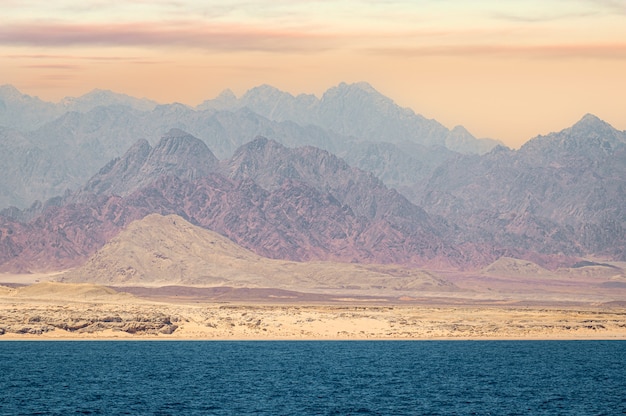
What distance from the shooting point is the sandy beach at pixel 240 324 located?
151 meters

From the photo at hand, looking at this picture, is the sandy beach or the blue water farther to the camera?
the sandy beach

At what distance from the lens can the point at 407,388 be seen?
350ft

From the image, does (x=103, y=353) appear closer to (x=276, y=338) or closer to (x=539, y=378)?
(x=276, y=338)

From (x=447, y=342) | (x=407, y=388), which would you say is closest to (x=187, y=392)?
(x=407, y=388)

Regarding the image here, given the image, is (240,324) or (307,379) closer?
(307,379)

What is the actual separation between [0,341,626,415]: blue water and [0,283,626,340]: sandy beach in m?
2.43

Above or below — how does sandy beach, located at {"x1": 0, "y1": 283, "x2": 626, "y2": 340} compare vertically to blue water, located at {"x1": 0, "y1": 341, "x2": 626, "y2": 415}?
above

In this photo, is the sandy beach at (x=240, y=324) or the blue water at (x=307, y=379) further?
the sandy beach at (x=240, y=324)

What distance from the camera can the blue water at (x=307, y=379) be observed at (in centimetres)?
9181

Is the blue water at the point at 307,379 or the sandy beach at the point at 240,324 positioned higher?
the sandy beach at the point at 240,324

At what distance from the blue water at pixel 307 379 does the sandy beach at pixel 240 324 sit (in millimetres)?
2427

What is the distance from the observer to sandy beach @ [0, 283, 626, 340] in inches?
5960

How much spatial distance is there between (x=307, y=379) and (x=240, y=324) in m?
53.6

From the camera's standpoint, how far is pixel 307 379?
11450cm
